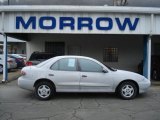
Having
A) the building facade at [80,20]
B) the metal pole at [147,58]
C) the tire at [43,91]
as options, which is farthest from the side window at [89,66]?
the metal pole at [147,58]

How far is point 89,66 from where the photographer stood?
1040cm

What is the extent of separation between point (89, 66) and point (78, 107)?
1.88 meters

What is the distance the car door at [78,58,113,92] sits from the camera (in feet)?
33.6

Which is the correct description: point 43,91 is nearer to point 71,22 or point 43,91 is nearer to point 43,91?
point 43,91

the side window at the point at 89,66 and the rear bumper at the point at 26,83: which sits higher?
the side window at the point at 89,66

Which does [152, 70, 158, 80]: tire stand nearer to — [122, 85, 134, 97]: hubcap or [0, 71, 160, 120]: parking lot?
[0, 71, 160, 120]: parking lot

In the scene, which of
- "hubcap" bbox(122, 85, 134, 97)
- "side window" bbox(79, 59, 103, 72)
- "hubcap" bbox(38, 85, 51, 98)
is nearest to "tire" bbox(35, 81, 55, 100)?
"hubcap" bbox(38, 85, 51, 98)

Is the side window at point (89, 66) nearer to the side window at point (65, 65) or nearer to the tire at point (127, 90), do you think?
the side window at point (65, 65)

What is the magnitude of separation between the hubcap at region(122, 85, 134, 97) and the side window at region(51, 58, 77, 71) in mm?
1901

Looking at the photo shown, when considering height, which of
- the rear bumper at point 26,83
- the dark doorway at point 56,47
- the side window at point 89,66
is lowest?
the rear bumper at point 26,83

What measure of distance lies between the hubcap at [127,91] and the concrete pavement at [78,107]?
0.95ft

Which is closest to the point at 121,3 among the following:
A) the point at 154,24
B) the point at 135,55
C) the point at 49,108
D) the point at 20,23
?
the point at 135,55

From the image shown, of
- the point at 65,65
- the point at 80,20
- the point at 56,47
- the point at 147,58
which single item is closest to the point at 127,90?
the point at 65,65

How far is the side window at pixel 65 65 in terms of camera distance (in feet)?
33.9
